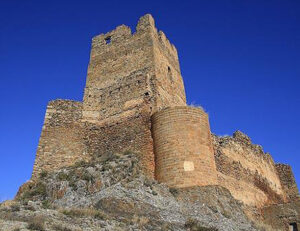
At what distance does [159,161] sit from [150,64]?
551 cm

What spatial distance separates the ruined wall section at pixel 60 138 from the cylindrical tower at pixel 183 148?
13.9 feet

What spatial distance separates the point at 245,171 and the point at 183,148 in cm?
693

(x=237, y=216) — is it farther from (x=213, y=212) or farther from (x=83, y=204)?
(x=83, y=204)

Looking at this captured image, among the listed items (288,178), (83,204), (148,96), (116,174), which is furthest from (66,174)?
(288,178)

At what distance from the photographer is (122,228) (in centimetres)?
828

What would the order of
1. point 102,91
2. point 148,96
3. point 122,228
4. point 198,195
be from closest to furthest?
point 122,228
point 198,195
point 148,96
point 102,91

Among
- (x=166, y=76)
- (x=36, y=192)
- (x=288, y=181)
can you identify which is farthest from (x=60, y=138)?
(x=288, y=181)

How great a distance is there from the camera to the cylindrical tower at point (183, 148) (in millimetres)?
12789

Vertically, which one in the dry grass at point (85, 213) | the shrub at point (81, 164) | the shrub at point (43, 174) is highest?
the shrub at point (81, 164)

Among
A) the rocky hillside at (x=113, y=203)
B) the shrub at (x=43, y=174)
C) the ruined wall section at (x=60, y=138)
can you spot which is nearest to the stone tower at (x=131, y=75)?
the ruined wall section at (x=60, y=138)

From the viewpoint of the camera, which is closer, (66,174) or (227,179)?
(66,174)

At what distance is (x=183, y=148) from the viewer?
519 inches

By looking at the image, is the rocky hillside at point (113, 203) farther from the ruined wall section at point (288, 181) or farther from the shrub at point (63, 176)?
the ruined wall section at point (288, 181)

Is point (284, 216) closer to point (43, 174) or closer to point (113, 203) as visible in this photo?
point (113, 203)
